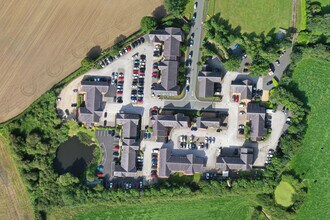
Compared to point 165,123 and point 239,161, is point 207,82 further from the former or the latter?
point 239,161

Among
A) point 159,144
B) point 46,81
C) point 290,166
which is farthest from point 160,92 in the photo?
point 290,166

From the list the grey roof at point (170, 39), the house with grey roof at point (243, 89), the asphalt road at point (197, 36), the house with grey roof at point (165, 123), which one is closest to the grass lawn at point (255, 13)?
the asphalt road at point (197, 36)

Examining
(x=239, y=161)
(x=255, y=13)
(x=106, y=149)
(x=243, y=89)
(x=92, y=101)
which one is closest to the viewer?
(x=239, y=161)

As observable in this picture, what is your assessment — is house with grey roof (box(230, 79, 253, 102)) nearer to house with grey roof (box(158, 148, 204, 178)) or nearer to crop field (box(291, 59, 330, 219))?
crop field (box(291, 59, 330, 219))

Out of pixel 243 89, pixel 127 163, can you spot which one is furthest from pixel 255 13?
pixel 127 163

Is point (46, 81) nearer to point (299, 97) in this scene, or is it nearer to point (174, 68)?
point (174, 68)

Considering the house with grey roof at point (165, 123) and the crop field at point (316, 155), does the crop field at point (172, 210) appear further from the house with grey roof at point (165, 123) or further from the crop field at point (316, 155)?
the house with grey roof at point (165, 123)
